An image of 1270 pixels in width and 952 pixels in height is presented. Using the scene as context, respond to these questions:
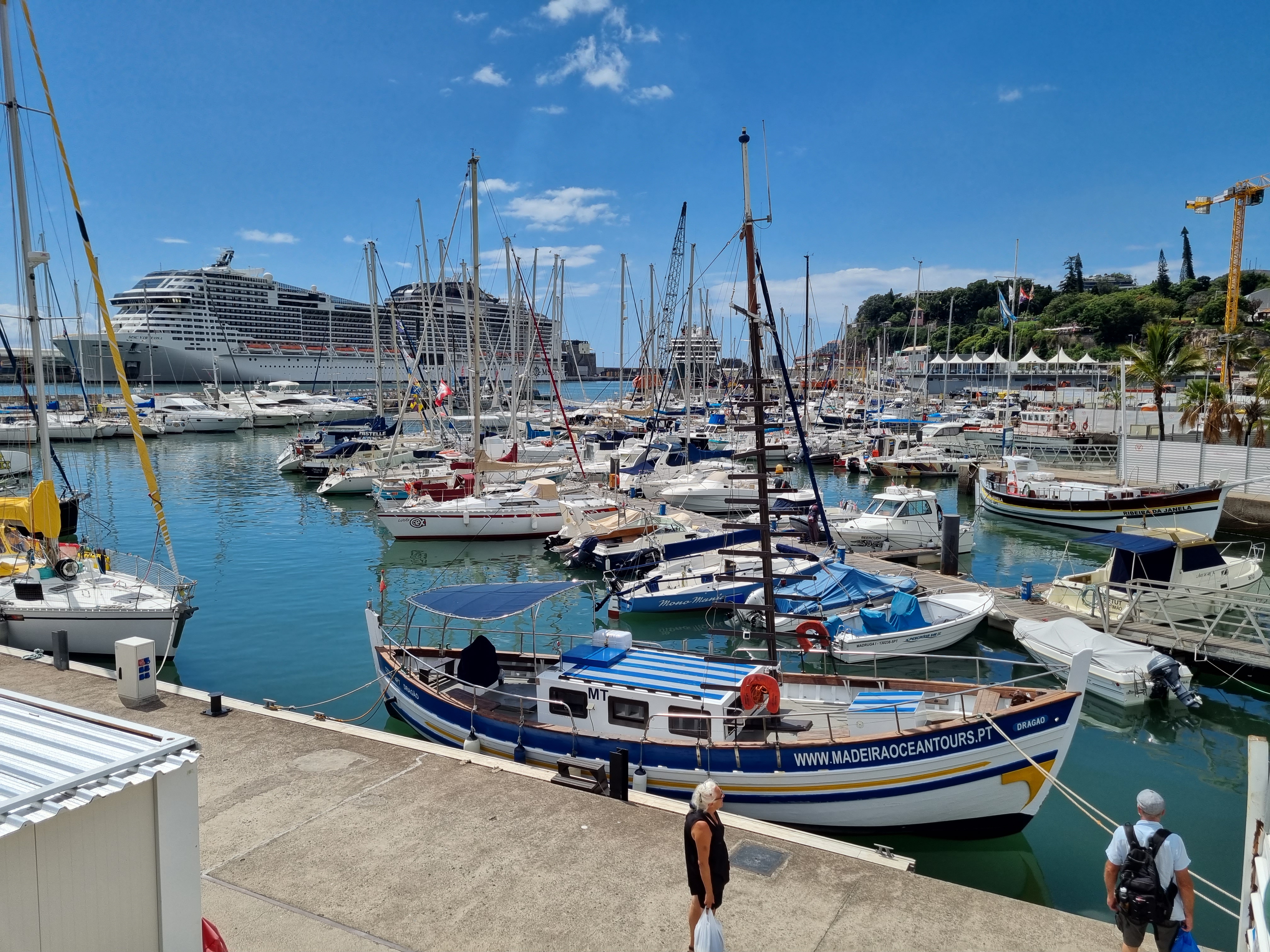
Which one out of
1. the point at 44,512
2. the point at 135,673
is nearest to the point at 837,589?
the point at 135,673

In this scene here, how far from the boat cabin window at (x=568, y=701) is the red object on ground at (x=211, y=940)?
5923 millimetres

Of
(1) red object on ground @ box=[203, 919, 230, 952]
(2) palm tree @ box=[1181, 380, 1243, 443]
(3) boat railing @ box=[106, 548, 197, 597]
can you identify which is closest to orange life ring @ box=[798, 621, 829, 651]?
(1) red object on ground @ box=[203, 919, 230, 952]

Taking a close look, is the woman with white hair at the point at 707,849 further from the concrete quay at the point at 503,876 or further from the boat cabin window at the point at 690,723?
the boat cabin window at the point at 690,723

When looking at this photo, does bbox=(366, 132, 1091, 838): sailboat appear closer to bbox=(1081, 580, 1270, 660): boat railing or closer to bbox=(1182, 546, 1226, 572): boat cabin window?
bbox=(1081, 580, 1270, 660): boat railing

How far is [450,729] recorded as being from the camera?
40.5 ft

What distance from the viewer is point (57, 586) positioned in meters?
17.5

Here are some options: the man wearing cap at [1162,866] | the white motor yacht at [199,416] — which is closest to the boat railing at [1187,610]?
the man wearing cap at [1162,866]

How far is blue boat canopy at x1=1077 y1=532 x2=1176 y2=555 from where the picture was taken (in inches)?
683

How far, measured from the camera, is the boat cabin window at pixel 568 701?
11.4m

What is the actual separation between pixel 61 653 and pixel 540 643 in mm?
9635

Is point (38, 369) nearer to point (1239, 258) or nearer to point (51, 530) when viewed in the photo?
point (51, 530)

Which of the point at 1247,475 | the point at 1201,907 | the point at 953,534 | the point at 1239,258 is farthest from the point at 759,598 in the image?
the point at 1239,258

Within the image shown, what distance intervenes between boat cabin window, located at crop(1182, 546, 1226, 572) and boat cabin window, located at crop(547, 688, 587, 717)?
14752 millimetres

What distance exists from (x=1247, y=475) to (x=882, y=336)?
12750 cm
